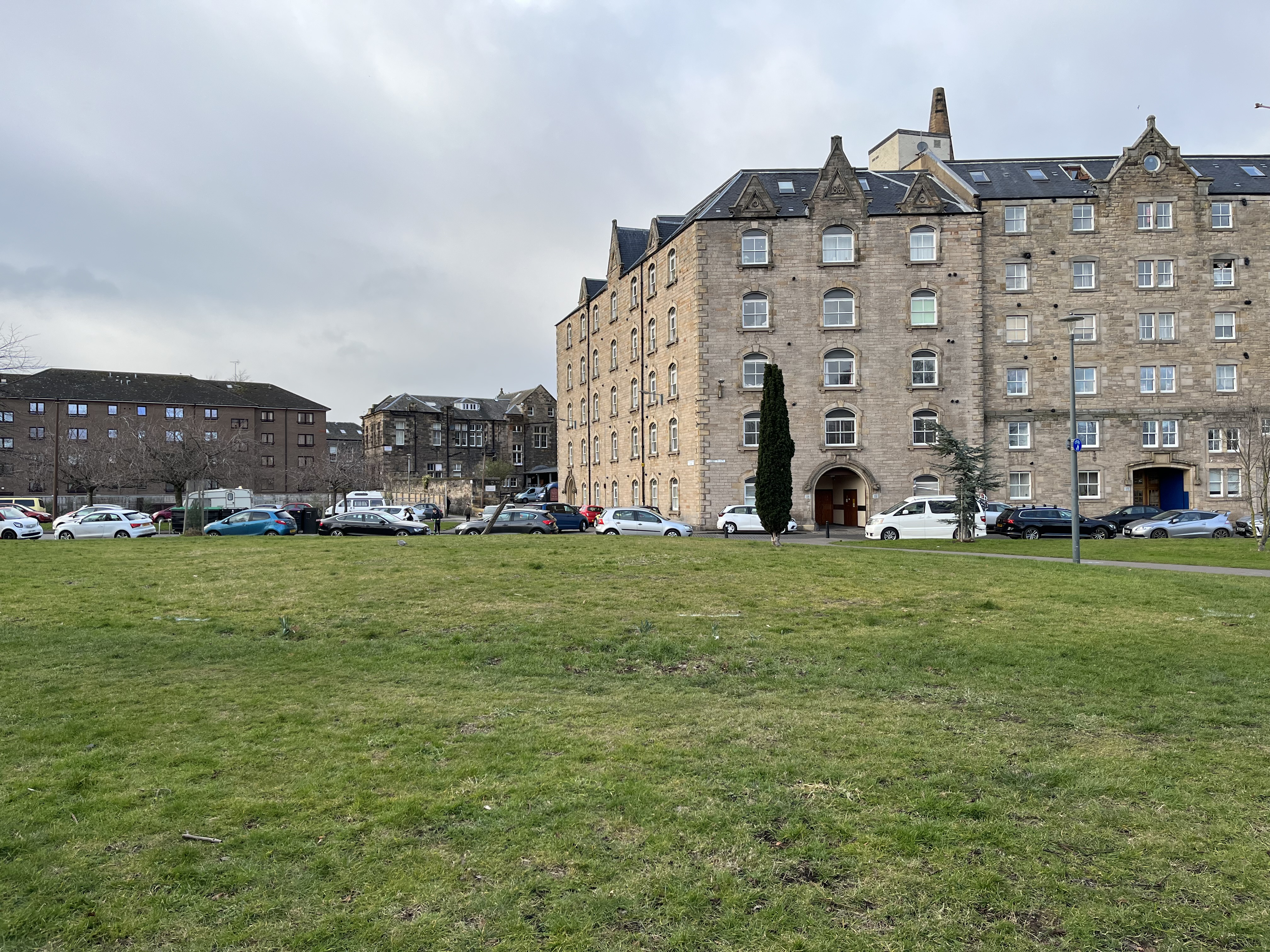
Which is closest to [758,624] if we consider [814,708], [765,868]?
[814,708]

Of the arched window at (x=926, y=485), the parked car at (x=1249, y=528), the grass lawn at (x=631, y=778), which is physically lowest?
the grass lawn at (x=631, y=778)

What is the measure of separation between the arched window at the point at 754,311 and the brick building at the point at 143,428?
159ft

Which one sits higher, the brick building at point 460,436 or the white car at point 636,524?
the brick building at point 460,436

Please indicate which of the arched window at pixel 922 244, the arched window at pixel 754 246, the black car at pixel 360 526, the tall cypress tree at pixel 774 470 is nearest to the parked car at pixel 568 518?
the black car at pixel 360 526

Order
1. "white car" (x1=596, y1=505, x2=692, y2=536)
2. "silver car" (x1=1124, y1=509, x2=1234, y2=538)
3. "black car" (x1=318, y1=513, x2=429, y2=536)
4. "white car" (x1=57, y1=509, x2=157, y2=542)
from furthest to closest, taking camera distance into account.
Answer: "white car" (x1=596, y1=505, x2=692, y2=536) < "black car" (x1=318, y1=513, x2=429, y2=536) < "white car" (x1=57, y1=509, x2=157, y2=542) < "silver car" (x1=1124, y1=509, x2=1234, y2=538)

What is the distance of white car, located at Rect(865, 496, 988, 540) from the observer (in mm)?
35719

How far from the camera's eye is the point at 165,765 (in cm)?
682

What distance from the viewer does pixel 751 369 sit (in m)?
45.0

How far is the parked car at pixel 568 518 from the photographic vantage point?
4247cm

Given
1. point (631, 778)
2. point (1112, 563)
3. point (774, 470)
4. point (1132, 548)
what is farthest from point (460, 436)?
point (631, 778)

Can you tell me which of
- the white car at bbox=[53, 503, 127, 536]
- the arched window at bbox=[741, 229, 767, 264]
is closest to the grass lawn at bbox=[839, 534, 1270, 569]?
the arched window at bbox=[741, 229, 767, 264]

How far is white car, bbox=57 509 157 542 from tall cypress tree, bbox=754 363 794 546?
27.9 metres

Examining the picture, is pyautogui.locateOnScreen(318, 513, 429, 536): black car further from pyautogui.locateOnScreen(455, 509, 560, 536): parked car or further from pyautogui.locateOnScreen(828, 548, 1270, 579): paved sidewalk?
pyautogui.locateOnScreen(828, 548, 1270, 579): paved sidewalk

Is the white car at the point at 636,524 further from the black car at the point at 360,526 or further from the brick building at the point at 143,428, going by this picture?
the brick building at the point at 143,428
